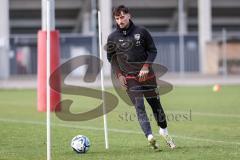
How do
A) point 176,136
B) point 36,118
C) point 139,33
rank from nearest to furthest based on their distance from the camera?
1. point 139,33
2. point 176,136
3. point 36,118

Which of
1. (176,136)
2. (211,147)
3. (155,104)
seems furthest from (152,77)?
(176,136)

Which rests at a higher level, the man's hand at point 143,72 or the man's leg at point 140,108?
the man's hand at point 143,72

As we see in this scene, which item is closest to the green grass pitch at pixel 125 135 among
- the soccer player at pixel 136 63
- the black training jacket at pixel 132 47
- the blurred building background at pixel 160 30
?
the soccer player at pixel 136 63

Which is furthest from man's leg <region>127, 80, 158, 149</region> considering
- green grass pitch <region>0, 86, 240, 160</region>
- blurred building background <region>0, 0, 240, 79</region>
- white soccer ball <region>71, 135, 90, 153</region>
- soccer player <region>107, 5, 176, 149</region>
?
blurred building background <region>0, 0, 240, 79</region>

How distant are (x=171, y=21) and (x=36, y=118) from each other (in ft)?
172

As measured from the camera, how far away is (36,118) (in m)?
18.7

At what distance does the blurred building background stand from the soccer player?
41752 millimetres

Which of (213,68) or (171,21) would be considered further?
(171,21)

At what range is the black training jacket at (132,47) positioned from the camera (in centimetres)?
1091

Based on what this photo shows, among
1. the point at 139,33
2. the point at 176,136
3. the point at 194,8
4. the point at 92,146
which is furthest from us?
the point at 194,8

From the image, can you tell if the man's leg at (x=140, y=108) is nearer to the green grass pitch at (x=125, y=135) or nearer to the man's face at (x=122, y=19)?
the green grass pitch at (x=125, y=135)

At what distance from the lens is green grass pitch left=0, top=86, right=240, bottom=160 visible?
34.2 ft

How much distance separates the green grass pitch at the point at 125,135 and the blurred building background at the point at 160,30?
3321 cm

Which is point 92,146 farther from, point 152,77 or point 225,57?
point 225,57
